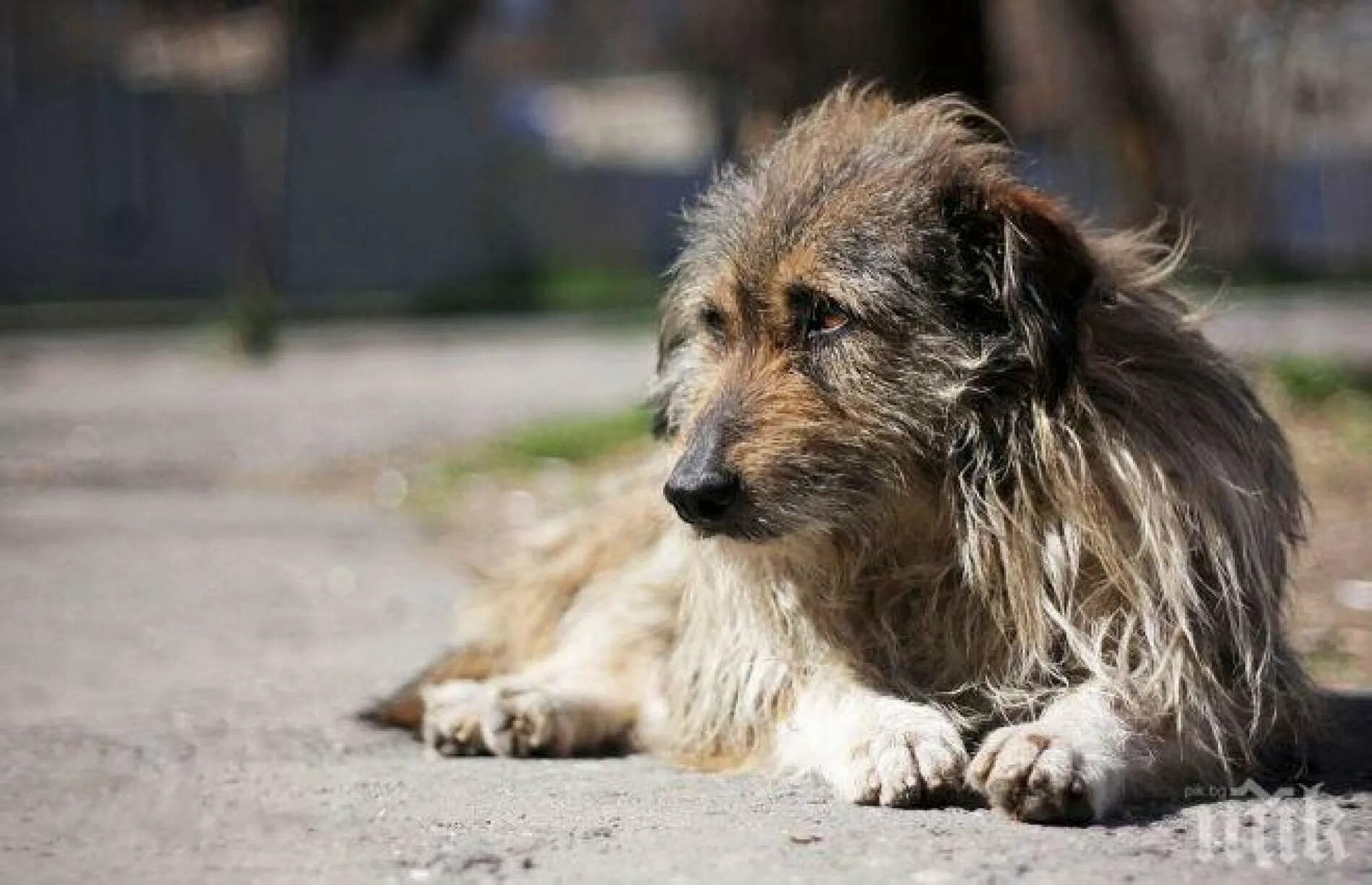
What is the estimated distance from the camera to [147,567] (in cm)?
970

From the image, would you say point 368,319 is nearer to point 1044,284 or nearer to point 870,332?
point 870,332

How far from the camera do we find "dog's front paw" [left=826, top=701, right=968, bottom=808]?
459 centimetres

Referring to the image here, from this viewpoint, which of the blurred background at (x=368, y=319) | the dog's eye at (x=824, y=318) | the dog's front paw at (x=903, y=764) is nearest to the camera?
the dog's front paw at (x=903, y=764)

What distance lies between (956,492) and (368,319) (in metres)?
23.6

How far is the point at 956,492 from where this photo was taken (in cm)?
503

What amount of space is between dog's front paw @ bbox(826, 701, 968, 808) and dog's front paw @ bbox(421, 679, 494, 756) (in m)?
1.32

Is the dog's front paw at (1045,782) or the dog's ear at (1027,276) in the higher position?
the dog's ear at (1027,276)

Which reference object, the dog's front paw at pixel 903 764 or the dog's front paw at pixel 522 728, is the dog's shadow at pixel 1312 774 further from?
the dog's front paw at pixel 522 728

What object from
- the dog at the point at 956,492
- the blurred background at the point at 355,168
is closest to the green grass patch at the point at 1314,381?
the blurred background at the point at 355,168

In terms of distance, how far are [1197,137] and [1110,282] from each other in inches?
482

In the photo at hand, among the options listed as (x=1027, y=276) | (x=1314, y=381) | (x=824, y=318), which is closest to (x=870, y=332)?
(x=824, y=318)

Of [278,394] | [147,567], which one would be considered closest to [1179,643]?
[147,567]

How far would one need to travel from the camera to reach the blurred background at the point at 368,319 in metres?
5.89

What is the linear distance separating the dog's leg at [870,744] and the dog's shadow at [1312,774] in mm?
418
